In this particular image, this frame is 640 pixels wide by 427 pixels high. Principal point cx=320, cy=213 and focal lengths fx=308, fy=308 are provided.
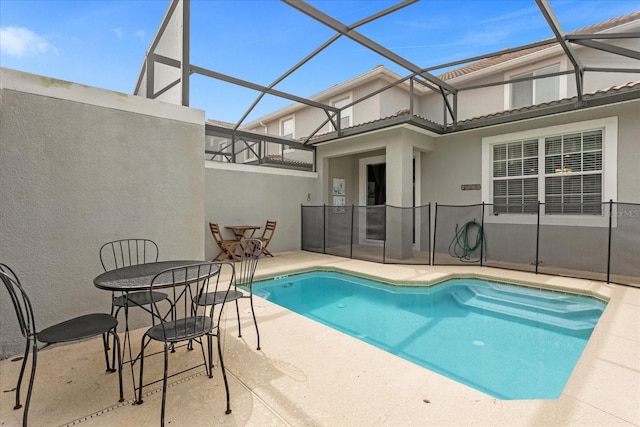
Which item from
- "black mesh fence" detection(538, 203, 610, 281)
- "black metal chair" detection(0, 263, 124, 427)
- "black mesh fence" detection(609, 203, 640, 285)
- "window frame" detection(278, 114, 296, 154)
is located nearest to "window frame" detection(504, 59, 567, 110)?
"black mesh fence" detection(538, 203, 610, 281)

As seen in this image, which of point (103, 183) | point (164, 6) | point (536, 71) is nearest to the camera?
point (103, 183)

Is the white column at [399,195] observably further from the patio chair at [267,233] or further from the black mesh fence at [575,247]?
the patio chair at [267,233]

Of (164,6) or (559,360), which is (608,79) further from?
(164,6)

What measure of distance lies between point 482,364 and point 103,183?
4071 mm

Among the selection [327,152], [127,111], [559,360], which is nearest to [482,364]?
[559,360]

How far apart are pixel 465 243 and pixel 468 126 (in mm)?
2761

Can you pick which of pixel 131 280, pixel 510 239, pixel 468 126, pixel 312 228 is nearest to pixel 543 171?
pixel 510 239

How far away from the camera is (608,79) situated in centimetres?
677

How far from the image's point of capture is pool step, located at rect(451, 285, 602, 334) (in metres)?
4.05

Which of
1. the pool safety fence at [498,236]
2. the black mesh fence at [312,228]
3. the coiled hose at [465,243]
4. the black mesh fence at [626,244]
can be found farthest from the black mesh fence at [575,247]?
the black mesh fence at [312,228]

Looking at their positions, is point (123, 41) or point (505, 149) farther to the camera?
point (505, 149)

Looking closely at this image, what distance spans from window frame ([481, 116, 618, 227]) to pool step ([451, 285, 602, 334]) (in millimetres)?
2150

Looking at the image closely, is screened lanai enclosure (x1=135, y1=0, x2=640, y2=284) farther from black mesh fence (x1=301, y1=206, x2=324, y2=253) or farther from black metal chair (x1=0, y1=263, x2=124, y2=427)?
black metal chair (x1=0, y1=263, x2=124, y2=427)

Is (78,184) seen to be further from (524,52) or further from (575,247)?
(524,52)
